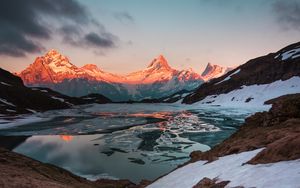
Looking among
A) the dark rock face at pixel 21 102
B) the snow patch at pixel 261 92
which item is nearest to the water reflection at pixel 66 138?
the dark rock face at pixel 21 102

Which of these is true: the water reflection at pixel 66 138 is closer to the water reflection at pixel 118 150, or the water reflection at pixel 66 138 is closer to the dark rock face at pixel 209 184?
the water reflection at pixel 118 150

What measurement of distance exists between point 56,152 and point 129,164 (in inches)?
623

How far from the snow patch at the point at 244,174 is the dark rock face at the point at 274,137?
0.93 m

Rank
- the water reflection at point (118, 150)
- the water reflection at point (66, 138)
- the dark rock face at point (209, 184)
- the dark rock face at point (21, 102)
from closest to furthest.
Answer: the dark rock face at point (209, 184) → the water reflection at point (118, 150) → the water reflection at point (66, 138) → the dark rock face at point (21, 102)

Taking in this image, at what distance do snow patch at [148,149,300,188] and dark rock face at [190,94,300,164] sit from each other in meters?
0.93

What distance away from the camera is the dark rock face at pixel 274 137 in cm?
1745

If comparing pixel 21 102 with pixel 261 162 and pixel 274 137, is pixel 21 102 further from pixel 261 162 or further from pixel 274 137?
pixel 261 162

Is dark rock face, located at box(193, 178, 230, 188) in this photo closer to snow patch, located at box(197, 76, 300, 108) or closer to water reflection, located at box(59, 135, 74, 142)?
water reflection, located at box(59, 135, 74, 142)

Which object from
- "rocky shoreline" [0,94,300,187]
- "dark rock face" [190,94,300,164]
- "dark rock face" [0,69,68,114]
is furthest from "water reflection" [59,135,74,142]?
"dark rock face" [0,69,68,114]

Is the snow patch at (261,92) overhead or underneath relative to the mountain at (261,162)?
overhead

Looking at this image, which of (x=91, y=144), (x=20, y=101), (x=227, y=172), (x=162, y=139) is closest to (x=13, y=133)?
(x=91, y=144)

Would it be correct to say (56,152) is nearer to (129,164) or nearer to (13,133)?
(129,164)

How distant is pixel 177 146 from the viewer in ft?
172

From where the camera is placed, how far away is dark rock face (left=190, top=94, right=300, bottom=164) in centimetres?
1745
